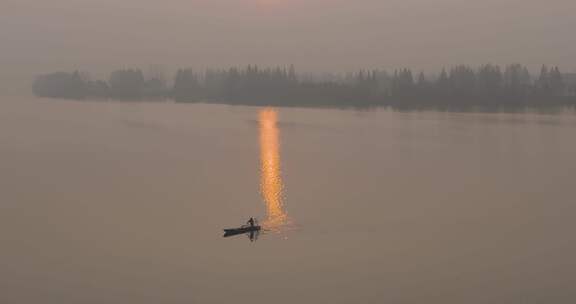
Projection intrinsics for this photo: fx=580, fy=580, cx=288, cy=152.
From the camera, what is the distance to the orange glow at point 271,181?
2517 centimetres

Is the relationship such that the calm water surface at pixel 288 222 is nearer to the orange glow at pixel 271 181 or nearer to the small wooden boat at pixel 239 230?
the orange glow at pixel 271 181

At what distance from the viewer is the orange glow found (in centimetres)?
2517

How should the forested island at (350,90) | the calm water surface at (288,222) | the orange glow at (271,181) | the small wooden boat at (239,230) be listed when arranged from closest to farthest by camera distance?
the calm water surface at (288,222) → the small wooden boat at (239,230) → the orange glow at (271,181) → the forested island at (350,90)

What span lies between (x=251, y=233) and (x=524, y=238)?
1068 centimetres

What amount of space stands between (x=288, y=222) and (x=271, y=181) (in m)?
9.71

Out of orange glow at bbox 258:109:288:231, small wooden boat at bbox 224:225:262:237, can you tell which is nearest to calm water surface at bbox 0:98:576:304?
orange glow at bbox 258:109:288:231

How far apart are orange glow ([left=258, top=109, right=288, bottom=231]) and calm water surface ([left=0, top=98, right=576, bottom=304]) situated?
0.18 m

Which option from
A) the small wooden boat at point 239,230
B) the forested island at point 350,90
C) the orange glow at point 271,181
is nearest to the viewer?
the small wooden boat at point 239,230

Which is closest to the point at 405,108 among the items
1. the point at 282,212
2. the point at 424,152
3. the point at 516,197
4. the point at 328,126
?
the point at 328,126

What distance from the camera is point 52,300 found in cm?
1614

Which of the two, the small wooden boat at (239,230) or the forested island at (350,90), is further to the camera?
the forested island at (350,90)

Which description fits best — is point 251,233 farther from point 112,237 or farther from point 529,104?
point 529,104

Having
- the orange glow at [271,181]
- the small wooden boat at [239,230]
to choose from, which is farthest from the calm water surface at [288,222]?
the small wooden boat at [239,230]

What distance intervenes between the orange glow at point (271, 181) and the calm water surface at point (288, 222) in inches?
7.1
